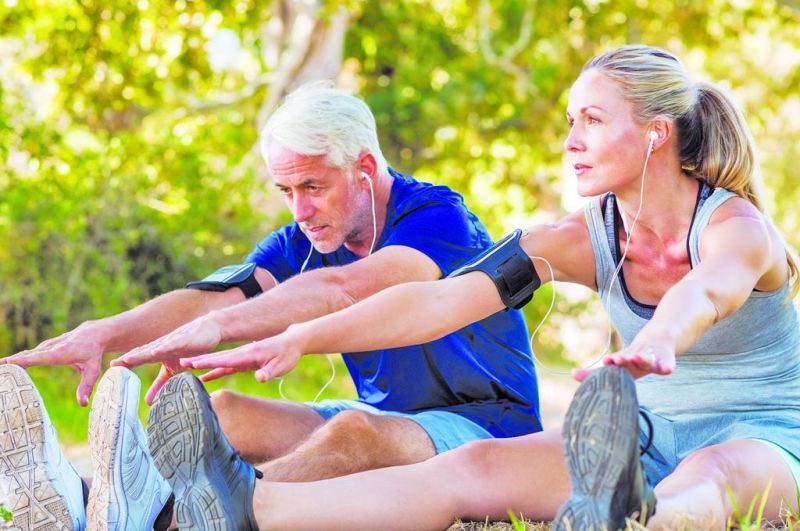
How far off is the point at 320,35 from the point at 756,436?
7116 millimetres

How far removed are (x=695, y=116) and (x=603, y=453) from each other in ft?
3.94

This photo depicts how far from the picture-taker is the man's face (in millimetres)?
3498

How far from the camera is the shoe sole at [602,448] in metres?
2.12

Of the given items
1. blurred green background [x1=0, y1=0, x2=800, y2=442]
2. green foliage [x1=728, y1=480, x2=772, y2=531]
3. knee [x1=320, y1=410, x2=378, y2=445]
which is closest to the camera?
green foliage [x1=728, y1=480, x2=772, y2=531]

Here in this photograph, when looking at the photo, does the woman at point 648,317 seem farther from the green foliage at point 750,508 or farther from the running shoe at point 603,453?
the running shoe at point 603,453

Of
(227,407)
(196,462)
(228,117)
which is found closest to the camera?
(196,462)

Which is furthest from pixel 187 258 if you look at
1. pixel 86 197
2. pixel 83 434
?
pixel 83 434

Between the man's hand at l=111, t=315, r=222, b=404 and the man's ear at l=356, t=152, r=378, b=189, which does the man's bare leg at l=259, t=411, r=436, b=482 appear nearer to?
the man's hand at l=111, t=315, r=222, b=404

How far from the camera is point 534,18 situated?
1052 cm

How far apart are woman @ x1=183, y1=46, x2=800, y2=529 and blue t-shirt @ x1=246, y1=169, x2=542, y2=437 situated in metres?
0.41

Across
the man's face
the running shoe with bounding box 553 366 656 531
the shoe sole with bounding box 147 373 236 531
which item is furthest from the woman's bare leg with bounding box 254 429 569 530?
the man's face

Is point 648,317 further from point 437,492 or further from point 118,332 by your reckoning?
point 118,332

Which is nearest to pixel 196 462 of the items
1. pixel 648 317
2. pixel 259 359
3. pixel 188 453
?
pixel 188 453

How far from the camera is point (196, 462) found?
238 centimetres
